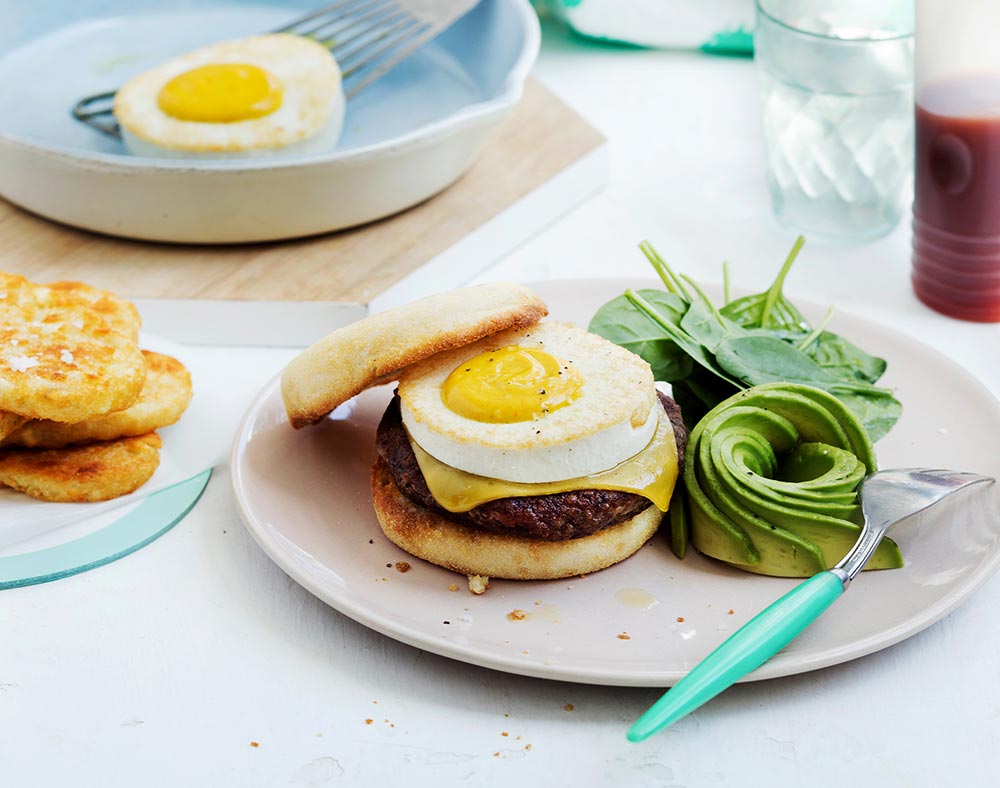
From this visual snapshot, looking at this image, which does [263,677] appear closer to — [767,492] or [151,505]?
[151,505]

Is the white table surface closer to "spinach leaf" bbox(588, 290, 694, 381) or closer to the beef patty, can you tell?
the beef patty

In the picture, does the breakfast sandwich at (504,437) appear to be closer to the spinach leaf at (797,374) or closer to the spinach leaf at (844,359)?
the spinach leaf at (797,374)

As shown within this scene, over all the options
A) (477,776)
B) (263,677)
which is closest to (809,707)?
(477,776)

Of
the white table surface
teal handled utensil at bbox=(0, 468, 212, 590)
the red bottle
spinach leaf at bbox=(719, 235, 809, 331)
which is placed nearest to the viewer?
the white table surface

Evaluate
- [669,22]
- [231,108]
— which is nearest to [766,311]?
[231,108]

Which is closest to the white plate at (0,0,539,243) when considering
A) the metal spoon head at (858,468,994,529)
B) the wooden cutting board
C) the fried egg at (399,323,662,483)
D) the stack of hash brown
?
the wooden cutting board

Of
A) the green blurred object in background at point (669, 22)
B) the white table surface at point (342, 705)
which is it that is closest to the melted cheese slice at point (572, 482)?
the white table surface at point (342, 705)

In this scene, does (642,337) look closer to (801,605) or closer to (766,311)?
(766,311)
